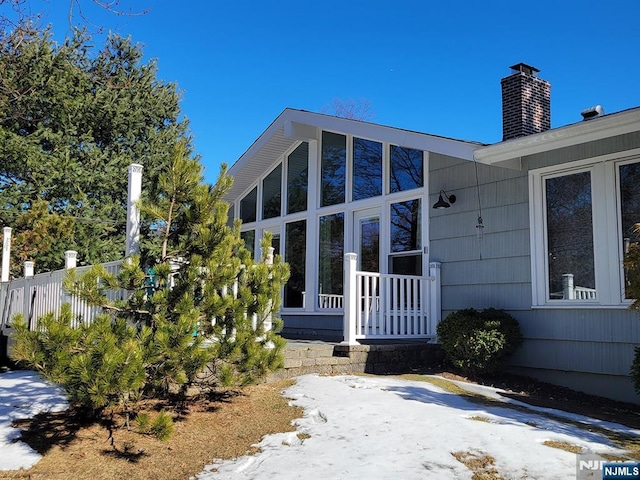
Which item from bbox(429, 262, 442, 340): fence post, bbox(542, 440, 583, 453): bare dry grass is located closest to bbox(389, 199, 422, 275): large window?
bbox(429, 262, 442, 340): fence post

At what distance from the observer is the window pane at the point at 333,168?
945cm

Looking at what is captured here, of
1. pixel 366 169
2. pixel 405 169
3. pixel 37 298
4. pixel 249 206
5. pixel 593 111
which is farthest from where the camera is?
pixel 249 206

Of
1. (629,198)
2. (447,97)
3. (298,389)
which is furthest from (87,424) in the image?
(447,97)

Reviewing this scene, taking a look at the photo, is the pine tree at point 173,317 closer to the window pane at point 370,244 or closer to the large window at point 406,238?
the large window at point 406,238

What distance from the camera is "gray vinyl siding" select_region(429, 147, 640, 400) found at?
19.8 feet

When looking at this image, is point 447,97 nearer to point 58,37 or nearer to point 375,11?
point 375,11

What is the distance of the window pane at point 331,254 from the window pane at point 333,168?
13.6 inches

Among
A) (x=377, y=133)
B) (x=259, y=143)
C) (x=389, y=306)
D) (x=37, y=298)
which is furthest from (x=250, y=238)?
(x=389, y=306)

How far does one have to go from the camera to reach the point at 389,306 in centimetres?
729

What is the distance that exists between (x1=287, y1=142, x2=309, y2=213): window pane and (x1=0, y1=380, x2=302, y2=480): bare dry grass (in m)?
5.76

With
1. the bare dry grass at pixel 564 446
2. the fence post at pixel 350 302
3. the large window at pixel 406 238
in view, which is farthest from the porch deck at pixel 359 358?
the bare dry grass at pixel 564 446

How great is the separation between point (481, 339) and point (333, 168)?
14.6ft

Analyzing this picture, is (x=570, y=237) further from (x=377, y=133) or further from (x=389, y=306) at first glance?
(x=377, y=133)

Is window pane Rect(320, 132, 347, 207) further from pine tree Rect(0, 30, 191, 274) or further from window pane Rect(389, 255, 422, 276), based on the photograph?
pine tree Rect(0, 30, 191, 274)
